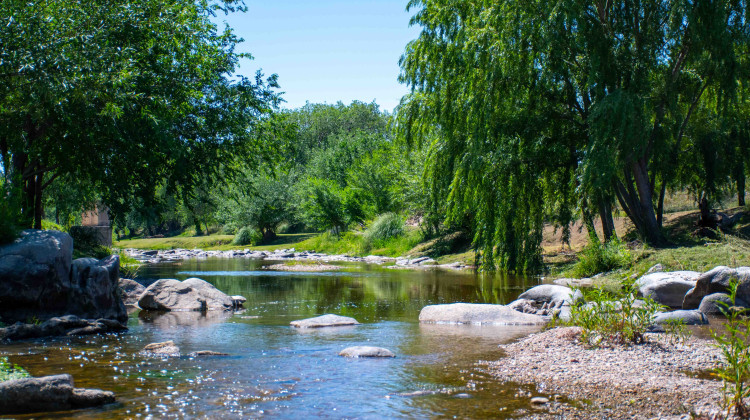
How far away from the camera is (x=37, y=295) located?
1074 centimetres

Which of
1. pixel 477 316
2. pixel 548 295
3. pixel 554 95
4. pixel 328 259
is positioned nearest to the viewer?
pixel 477 316

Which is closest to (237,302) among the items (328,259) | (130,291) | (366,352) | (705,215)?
(130,291)

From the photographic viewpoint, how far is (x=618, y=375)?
6.63m

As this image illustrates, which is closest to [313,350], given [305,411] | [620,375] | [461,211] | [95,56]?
Result: [305,411]

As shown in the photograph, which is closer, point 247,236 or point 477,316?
point 477,316

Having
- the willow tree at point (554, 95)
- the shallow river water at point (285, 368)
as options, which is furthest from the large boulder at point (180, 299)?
the willow tree at point (554, 95)

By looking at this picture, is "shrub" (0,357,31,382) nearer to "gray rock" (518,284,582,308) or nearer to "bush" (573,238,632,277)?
"gray rock" (518,284,582,308)

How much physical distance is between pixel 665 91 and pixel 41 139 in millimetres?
18513

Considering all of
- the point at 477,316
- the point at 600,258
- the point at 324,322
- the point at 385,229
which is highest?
the point at 385,229

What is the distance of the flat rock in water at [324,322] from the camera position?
11.3 metres

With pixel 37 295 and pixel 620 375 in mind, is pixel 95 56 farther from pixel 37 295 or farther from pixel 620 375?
pixel 620 375

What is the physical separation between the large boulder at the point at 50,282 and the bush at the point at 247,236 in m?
43.3

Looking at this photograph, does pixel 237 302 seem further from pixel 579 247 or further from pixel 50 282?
pixel 579 247

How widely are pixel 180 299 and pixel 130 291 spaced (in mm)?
2637
